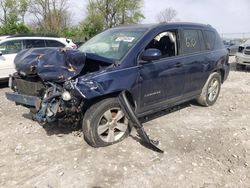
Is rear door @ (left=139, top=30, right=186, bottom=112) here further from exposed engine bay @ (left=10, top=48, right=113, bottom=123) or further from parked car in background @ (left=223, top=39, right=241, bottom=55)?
parked car in background @ (left=223, top=39, right=241, bottom=55)

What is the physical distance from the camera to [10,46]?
884cm

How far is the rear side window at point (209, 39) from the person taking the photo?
6.32 m

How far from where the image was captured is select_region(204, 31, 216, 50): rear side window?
20.7 ft

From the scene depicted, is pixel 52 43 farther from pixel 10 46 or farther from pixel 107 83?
pixel 107 83

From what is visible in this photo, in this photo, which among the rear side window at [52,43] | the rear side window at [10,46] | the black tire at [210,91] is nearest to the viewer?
the black tire at [210,91]

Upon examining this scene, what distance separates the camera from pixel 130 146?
14.8 feet

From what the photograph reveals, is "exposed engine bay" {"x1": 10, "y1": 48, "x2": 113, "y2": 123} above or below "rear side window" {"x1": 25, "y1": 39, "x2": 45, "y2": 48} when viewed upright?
below

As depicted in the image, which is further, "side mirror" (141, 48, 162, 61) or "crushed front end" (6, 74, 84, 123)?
"side mirror" (141, 48, 162, 61)

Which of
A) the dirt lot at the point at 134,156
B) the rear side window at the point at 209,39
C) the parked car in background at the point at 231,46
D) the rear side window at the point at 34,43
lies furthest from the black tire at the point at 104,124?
the parked car in background at the point at 231,46

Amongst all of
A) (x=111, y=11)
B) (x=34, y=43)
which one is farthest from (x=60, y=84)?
(x=111, y=11)

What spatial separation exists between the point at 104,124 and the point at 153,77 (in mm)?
1111

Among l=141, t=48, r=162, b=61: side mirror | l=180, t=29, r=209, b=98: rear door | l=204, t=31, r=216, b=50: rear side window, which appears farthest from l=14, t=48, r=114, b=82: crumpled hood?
l=204, t=31, r=216, b=50: rear side window

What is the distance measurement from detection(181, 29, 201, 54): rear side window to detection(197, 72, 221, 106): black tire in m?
0.87

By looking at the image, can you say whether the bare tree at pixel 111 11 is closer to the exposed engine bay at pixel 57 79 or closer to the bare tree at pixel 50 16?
the bare tree at pixel 50 16
